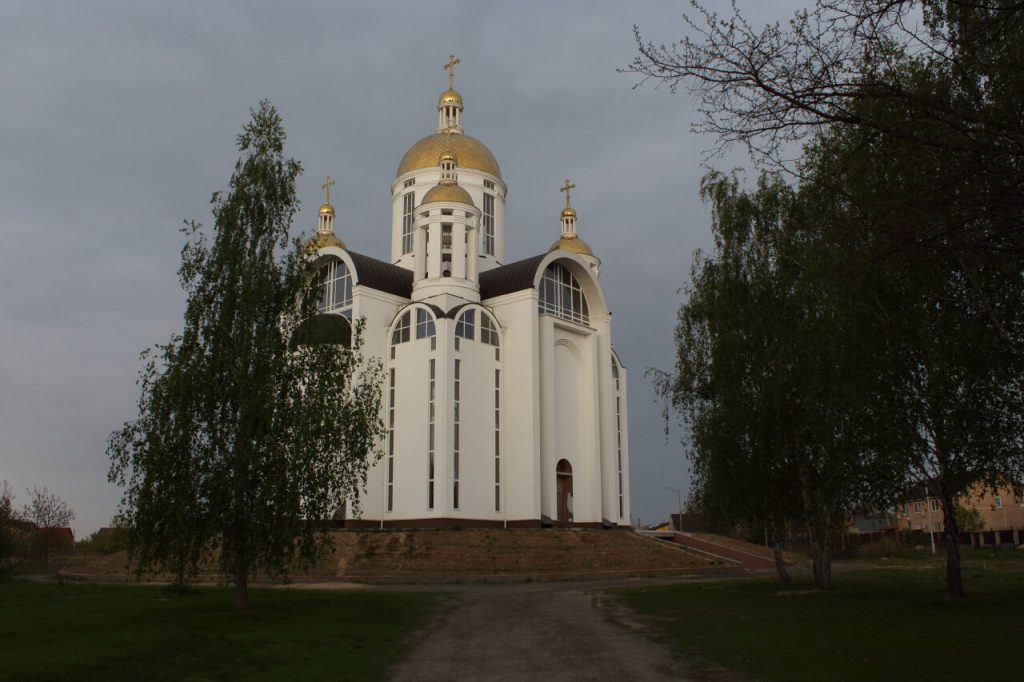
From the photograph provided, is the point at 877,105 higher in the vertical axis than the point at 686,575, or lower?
higher

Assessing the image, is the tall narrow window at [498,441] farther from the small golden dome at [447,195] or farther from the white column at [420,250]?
the small golden dome at [447,195]

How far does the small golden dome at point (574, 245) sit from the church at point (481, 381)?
5.87 meters

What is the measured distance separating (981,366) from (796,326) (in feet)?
22.2

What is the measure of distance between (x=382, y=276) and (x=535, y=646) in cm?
2789

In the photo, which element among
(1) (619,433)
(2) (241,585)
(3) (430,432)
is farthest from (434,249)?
(2) (241,585)

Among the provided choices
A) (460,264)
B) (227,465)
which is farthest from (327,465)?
(460,264)

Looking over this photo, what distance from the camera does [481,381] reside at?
121 feet

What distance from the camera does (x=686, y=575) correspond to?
30156 mm

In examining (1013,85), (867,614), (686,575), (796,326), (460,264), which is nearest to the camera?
(1013,85)

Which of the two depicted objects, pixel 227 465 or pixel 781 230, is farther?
pixel 781 230

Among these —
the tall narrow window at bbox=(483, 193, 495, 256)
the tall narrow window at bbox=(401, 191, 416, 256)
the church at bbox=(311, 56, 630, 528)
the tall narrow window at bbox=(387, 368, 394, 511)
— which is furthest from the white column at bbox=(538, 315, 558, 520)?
the tall narrow window at bbox=(401, 191, 416, 256)

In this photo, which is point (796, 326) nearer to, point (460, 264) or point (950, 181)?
point (950, 181)

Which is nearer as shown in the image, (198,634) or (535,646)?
(535,646)

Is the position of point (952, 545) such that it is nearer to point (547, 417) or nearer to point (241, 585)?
point (241, 585)
